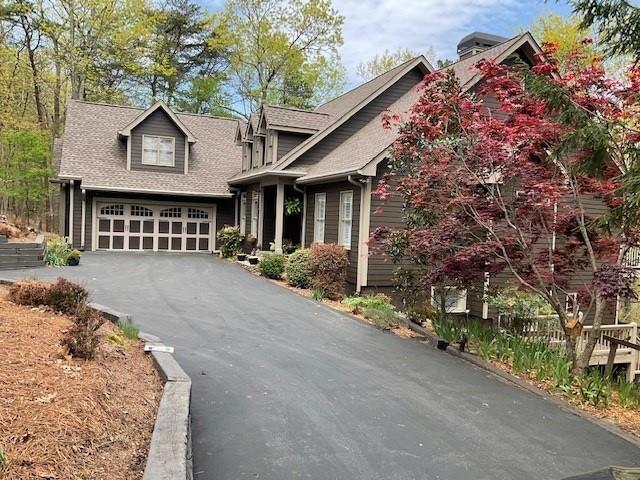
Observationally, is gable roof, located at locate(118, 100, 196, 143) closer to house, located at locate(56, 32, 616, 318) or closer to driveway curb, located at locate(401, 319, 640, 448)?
house, located at locate(56, 32, 616, 318)

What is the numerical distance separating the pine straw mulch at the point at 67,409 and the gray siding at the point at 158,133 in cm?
1695

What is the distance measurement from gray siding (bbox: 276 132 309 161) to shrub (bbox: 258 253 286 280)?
163 inches

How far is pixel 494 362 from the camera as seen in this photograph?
7344 mm

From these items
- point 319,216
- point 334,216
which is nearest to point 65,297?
point 334,216

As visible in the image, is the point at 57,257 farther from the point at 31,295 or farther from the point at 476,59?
the point at 476,59

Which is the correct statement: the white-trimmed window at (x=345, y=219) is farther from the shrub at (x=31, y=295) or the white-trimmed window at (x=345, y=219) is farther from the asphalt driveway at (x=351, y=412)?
the shrub at (x=31, y=295)

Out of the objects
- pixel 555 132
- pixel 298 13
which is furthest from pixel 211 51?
pixel 555 132

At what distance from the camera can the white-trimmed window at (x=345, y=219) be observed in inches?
541

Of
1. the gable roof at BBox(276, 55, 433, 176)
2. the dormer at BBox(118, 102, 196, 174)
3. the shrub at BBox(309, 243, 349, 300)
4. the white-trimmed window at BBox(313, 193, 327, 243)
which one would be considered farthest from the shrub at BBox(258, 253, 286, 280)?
the dormer at BBox(118, 102, 196, 174)

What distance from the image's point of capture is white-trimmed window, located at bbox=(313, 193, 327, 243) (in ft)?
50.1

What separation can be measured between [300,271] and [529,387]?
25.6 ft

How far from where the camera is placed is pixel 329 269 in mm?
12758

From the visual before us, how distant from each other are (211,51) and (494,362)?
30538mm

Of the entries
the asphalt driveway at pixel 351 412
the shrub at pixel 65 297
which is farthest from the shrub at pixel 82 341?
the shrub at pixel 65 297
